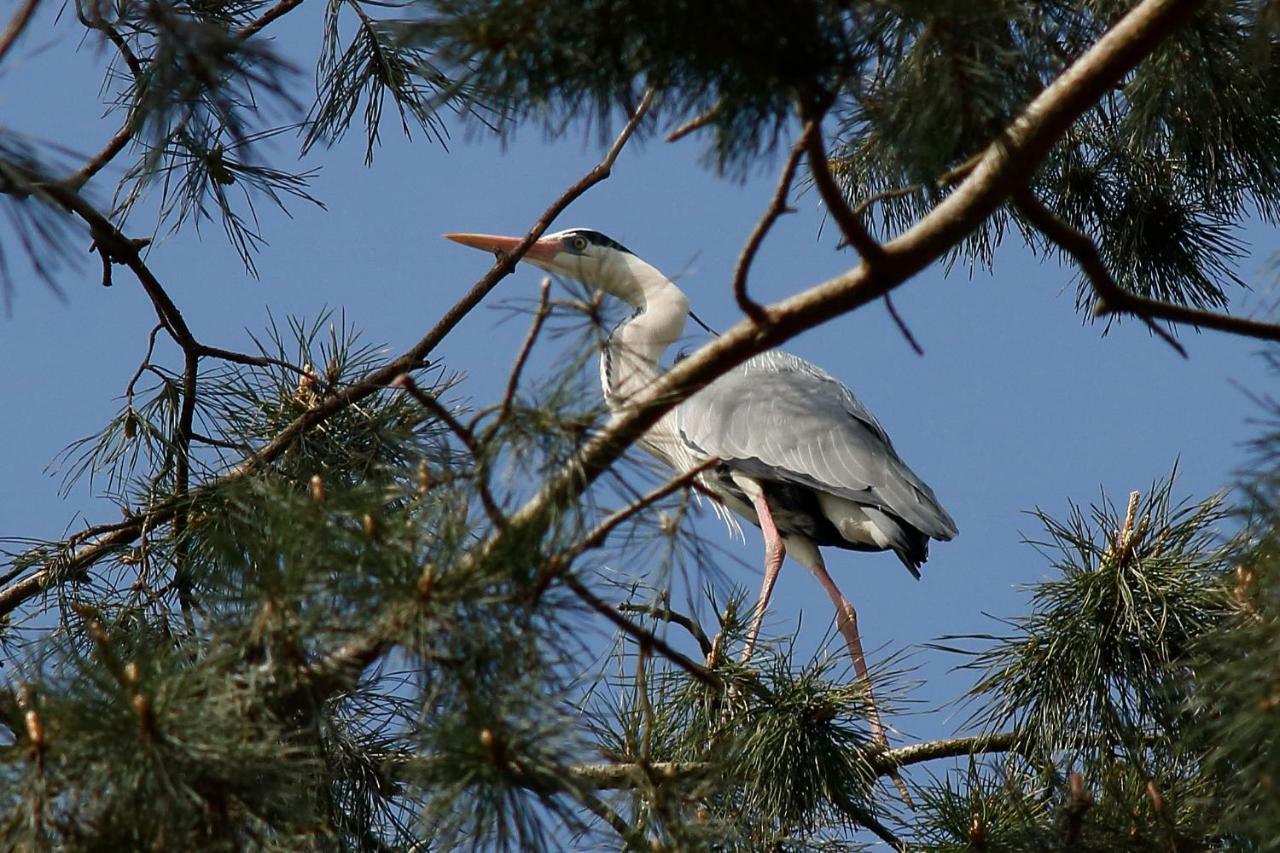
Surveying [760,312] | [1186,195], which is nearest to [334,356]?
[760,312]

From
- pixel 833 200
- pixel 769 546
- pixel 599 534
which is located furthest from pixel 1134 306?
pixel 769 546

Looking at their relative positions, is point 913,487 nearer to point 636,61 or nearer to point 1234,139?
point 1234,139

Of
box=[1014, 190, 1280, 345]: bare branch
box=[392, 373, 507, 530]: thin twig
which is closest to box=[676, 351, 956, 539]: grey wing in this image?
box=[1014, 190, 1280, 345]: bare branch

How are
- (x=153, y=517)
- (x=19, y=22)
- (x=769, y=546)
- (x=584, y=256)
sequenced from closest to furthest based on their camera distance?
(x=19, y=22), (x=153, y=517), (x=769, y=546), (x=584, y=256)

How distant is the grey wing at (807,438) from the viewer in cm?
332

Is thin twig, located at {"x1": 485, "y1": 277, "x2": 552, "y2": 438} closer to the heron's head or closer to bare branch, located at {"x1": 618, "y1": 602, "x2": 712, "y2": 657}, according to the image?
bare branch, located at {"x1": 618, "y1": 602, "x2": 712, "y2": 657}

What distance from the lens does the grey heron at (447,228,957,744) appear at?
131 inches

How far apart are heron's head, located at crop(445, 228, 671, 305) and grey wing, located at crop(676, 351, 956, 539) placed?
0.29 meters

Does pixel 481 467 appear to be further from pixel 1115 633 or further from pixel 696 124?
pixel 1115 633

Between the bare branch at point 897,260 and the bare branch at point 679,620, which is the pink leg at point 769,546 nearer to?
the bare branch at point 679,620

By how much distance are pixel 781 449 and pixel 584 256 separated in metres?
0.64

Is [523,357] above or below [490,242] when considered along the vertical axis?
below

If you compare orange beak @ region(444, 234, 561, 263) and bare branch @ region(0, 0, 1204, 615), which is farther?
orange beak @ region(444, 234, 561, 263)

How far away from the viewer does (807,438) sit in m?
3.52
